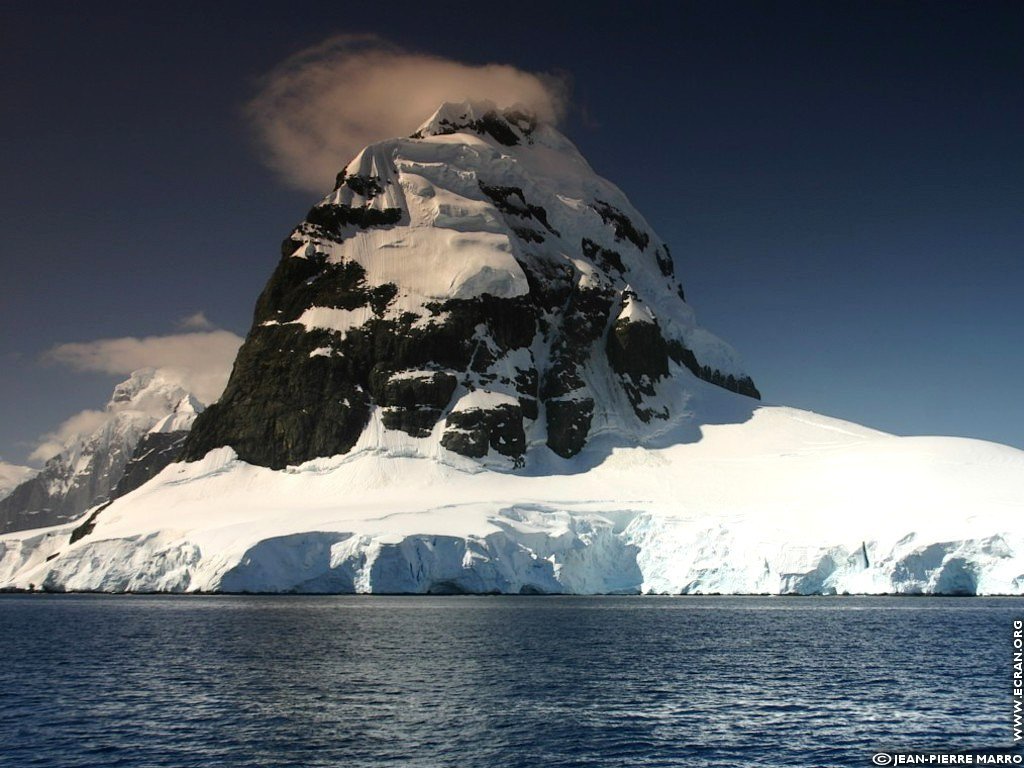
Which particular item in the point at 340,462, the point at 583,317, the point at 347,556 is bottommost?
the point at 347,556

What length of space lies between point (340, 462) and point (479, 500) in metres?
24.1

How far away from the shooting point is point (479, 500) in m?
122

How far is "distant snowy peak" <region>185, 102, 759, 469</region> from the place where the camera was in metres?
143

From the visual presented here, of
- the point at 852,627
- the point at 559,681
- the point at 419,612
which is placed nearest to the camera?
the point at 559,681

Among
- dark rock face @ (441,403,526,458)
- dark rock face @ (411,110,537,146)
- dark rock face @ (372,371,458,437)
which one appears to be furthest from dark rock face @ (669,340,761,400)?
dark rock face @ (411,110,537,146)

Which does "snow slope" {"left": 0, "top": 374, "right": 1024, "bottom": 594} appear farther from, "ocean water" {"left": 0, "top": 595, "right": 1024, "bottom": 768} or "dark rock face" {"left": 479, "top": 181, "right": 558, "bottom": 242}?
"dark rock face" {"left": 479, "top": 181, "right": 558, "bottom": 242}

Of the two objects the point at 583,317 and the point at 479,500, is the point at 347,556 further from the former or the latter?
the point at 583,317

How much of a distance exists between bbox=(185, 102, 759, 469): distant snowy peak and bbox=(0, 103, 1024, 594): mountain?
0.39 meters

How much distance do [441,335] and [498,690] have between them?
10761cm

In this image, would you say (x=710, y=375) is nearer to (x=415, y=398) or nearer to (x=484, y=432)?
(x=484, y=432)

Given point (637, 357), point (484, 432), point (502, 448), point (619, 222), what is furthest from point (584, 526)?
point (619, 222)

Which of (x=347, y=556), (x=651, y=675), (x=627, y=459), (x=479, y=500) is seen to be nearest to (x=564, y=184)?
(x=627, y=459)

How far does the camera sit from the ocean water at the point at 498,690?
104 feet

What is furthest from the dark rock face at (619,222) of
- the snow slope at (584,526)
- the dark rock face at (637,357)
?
the snow slope at (584,526)
